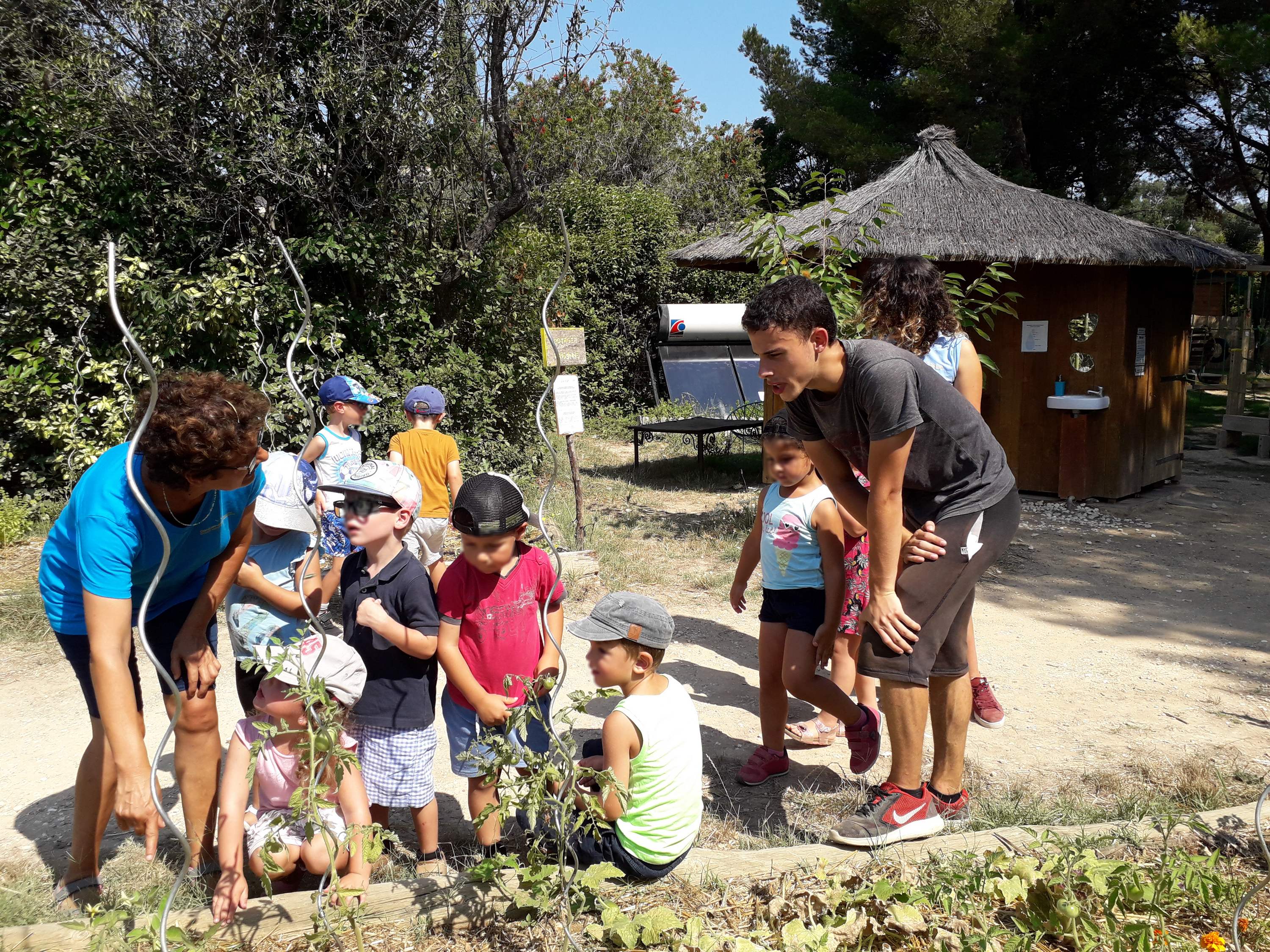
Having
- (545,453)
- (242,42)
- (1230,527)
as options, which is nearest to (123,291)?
(242,42)

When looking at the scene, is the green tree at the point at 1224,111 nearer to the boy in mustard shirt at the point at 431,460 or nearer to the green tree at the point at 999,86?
the green tree at the point at 999,86

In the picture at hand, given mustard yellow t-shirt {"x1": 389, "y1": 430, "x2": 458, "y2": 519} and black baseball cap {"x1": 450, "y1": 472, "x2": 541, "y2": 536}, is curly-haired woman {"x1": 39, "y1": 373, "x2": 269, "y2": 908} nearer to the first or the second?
black baseball cap {"x1": 450, "y1": 472, "x2": 541, "y2": 536}

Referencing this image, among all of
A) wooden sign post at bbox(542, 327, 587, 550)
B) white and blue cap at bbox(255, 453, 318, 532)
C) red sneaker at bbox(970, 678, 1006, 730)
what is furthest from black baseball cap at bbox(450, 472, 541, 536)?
wooden sign post at bbox(542, 327, 587, 550)

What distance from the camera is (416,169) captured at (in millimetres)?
9430

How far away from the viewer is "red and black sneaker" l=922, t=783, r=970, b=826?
2.96 meters

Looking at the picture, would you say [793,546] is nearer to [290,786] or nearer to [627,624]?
[627,624]

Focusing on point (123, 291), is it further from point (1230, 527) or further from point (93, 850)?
point (1230, 527)

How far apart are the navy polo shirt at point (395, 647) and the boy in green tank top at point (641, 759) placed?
577 mm

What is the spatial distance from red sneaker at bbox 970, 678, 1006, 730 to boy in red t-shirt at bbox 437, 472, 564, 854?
226cm

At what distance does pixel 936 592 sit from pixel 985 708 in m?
1.83

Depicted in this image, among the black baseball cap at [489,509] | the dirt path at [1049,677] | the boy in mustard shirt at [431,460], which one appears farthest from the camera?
the boy in mustard shirt at [431,460]

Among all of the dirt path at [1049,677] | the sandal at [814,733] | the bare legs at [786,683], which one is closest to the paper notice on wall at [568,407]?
the dirt path at [1049,677]

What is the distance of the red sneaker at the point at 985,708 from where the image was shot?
420 centimetres

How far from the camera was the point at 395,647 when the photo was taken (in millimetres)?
2895
